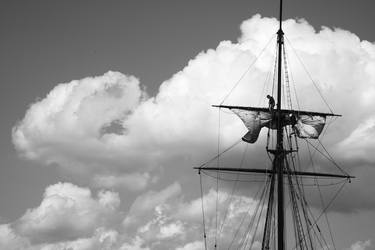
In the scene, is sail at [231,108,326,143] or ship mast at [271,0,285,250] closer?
ship mast at [271,0,285,250]

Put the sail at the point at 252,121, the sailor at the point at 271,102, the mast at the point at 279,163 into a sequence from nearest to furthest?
the mast at the point at 279,163 < the sailor at the point at 271,102 < the sail at the point at 252,121

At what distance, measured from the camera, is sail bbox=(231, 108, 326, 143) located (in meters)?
66.8

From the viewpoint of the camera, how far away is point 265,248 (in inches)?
2410

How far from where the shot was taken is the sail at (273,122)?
6675cm

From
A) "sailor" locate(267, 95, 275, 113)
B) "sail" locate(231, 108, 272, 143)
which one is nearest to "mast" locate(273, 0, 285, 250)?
"sailor" locate(267, 95, 275, 113)

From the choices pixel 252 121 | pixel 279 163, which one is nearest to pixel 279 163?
pixel 279 163

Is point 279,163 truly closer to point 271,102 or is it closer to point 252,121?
point 252,121

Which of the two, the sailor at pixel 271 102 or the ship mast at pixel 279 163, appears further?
the sailor at pixel 271 102

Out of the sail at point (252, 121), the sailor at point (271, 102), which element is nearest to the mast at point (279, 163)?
the sailor at point (271, 102)

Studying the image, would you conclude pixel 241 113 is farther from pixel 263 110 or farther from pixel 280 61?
pixel 280 61

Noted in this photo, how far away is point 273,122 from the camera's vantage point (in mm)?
66500

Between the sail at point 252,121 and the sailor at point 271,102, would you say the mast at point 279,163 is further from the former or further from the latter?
the sail at point 252,121

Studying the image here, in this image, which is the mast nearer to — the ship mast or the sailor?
the ship mast

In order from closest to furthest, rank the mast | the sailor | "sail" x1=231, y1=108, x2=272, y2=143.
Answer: the mast
the sailor
"sail" x1=231, y1=108, x2=272, y2=143
